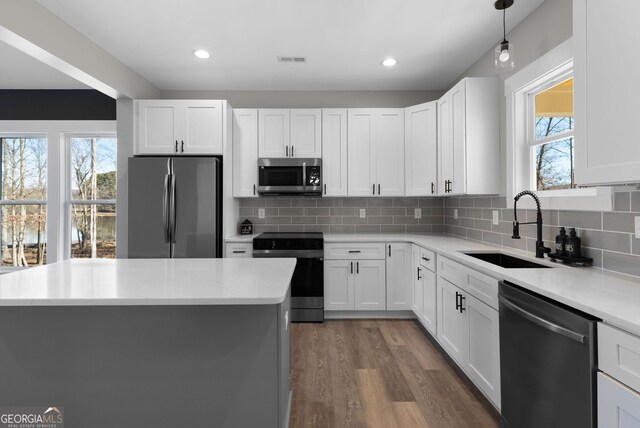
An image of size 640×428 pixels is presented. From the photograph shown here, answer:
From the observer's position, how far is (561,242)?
191 cm

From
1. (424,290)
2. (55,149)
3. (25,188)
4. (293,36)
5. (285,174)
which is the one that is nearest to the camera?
(293,36)

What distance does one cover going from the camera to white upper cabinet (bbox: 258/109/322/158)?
362cm

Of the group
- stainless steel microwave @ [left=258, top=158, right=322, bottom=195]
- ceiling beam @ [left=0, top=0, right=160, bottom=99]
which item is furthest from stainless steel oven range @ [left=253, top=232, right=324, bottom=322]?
ceiling beam @ [left=0, top=0, right=160, bottom=99]

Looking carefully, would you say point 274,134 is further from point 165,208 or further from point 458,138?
point 458,138

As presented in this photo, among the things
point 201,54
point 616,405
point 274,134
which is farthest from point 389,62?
point 616,405

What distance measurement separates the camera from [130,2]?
2.23 m

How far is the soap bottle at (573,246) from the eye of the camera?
1819 mm

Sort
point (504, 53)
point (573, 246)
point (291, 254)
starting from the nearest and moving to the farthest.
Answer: point (573, 246) < point (504, 53) < point (291, 254)

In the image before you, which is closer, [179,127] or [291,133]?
[179,127]

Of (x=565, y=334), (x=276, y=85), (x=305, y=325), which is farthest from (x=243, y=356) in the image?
(x=276, y=85)

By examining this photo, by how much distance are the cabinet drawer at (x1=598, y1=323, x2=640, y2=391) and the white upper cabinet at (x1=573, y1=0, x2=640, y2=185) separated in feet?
1.89

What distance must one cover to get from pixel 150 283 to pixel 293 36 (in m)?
2.26

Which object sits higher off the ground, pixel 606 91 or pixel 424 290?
pixel 606 91

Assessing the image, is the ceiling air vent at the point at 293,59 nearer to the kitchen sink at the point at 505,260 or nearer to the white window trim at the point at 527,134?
the white window trim at the point at 527,134
